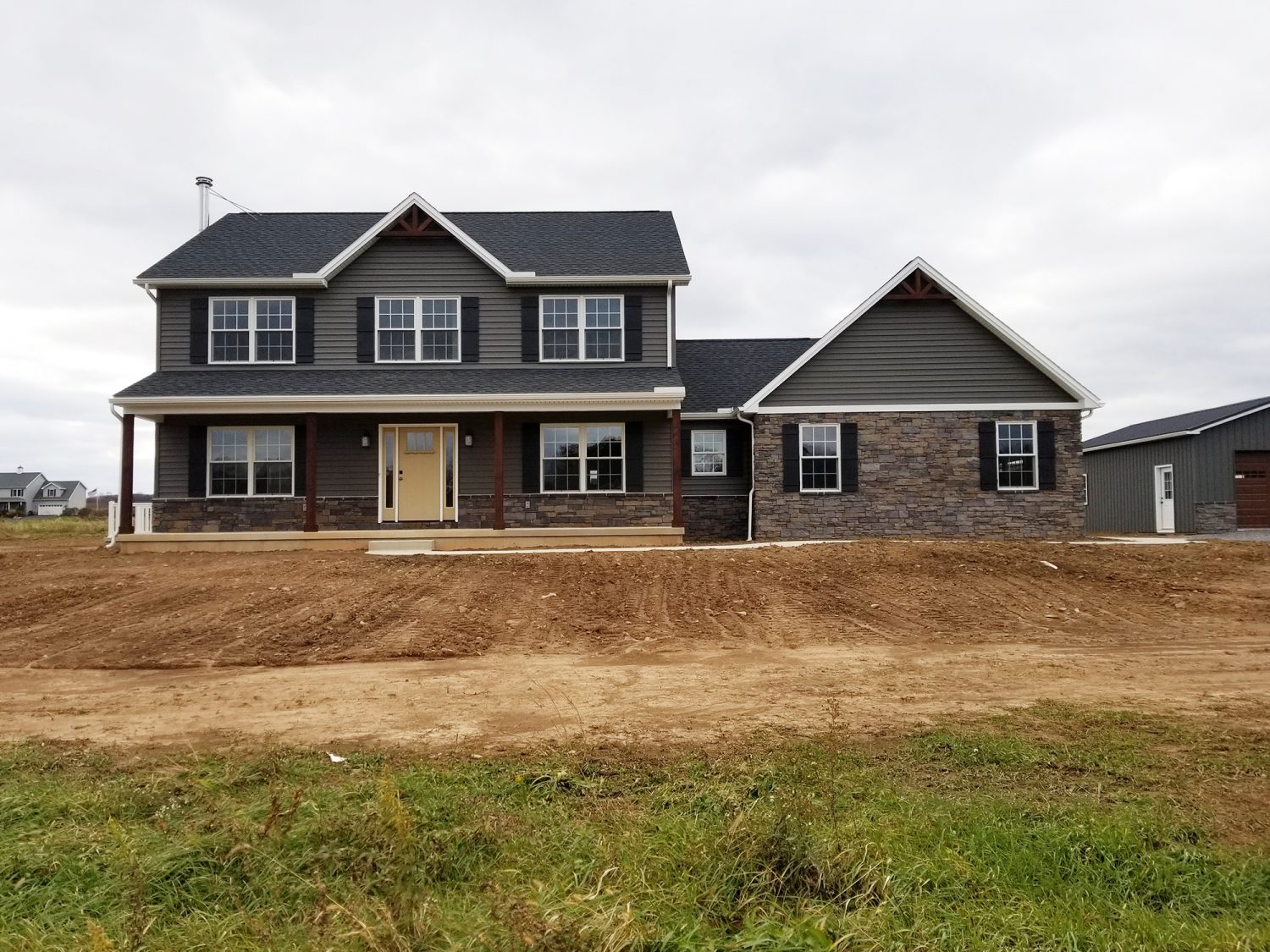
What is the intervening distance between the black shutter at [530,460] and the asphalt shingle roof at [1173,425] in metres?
17.9

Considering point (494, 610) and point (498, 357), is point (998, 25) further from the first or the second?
point (494, 610)

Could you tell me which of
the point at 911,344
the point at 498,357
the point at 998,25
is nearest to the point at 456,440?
the point at 498,357

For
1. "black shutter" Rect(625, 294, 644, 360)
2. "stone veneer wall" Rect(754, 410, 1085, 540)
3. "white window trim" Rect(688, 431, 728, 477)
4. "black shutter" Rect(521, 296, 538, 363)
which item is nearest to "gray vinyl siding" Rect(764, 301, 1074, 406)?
"stone veneer wall" Rect(754, 410, 1085, 540)

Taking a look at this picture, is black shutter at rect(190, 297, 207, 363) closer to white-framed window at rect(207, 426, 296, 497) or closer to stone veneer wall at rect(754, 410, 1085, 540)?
white-framed window at rect(207, 426, 296, 497)

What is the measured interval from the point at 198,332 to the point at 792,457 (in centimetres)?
1376

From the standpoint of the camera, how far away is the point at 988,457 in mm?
17781

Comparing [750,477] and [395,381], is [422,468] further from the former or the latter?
[750,477]

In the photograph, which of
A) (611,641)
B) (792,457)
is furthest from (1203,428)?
(611,641)

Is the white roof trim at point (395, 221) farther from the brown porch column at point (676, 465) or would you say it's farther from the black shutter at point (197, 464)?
the brown porch column at point (676, 465)

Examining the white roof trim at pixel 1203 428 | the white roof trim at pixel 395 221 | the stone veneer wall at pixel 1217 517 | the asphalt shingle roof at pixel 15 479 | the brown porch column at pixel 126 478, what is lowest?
the stone veneer wall at pixel 1217 517

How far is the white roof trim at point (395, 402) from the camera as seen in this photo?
53.7 ft

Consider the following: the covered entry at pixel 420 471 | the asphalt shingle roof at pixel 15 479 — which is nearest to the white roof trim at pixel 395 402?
the covered entry at pixel 420 471

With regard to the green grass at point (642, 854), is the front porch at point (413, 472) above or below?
above

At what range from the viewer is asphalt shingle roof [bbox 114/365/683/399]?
55.7ft
